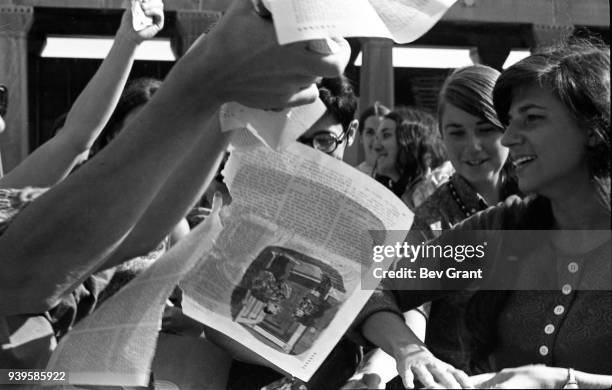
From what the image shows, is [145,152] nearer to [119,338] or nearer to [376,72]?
[119,338]

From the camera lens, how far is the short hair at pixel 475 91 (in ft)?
6.55

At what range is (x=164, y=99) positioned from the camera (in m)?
0.80

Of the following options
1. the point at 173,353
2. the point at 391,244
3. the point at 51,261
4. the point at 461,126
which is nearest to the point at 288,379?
the point at 173,353

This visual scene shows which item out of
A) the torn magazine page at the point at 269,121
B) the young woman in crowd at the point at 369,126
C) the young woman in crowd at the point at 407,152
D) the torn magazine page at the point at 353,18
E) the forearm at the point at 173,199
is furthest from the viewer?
the young woman in crowd at the point at 369,126

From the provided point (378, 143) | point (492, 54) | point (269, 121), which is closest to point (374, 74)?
point (378, 143)

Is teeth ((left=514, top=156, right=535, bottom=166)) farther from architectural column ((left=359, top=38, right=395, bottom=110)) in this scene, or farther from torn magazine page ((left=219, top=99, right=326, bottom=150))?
torn magazine page ((left=219, top=99, right=326, bottom=150))

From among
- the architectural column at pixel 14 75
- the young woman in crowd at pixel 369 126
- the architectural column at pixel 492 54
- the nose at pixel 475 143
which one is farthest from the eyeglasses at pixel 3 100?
the young woman in crowd at pixel 369 126

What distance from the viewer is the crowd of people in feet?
2.63

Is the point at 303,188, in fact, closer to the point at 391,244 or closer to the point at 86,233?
the point at 391,244

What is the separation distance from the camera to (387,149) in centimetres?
311

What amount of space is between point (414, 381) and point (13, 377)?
542mm

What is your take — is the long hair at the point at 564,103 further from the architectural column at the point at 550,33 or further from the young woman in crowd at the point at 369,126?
the young woman in crowd at the point at 369,126

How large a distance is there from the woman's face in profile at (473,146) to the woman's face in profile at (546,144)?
616mm

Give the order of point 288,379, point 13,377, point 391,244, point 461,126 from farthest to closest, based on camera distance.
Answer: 1. point 461,126
2. point 288,379
3. point 391,244
4. point 13,377
